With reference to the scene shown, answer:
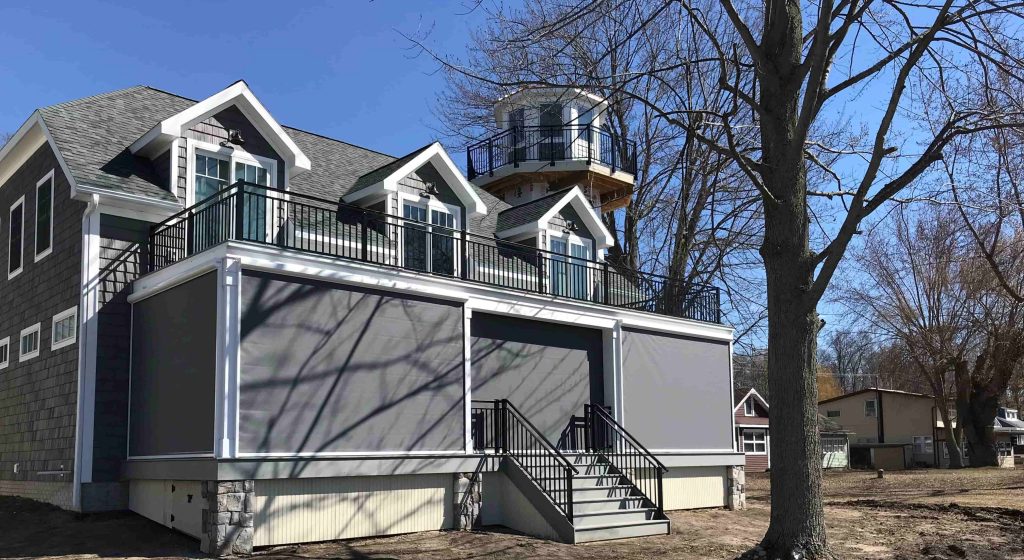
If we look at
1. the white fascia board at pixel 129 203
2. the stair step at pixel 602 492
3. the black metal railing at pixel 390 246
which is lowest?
the stair step at pixel 602 492

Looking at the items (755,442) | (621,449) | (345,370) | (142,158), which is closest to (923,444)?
(755,442)

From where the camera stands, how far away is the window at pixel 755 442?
5141 cm

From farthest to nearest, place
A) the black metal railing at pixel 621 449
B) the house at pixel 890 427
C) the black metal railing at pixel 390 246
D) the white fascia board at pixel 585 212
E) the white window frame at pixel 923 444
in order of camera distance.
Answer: the white window frame at pixel 923 444 → the house at pixel 890 427 → the white fascia board at pixel 585 212 → the black metal railing at pixel 621 449 → the black metal railing at pixel 390 246

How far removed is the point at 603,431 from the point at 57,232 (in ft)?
36.4

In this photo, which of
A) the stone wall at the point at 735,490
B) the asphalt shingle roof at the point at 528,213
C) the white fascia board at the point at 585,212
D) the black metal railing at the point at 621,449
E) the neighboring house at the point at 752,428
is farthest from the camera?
the neighboring house at the point at 752,428

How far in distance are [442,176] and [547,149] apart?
9098mm

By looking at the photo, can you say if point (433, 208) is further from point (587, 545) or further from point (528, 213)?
point (587, 545)

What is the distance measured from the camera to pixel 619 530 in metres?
15.3

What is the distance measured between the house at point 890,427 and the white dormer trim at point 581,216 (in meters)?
37.8

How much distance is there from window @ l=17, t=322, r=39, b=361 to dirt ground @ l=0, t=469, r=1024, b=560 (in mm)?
2707

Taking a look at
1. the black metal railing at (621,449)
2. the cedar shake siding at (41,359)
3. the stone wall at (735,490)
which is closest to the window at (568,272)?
the black metal railing at (621,449)

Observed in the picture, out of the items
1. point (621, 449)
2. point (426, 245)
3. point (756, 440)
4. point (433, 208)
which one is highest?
point (433, 208)

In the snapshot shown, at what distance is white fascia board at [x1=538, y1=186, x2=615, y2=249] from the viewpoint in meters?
23.0

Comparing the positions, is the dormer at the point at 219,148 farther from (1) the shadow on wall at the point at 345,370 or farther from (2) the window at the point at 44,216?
(1) the shadow on wall at the point at 345,370
